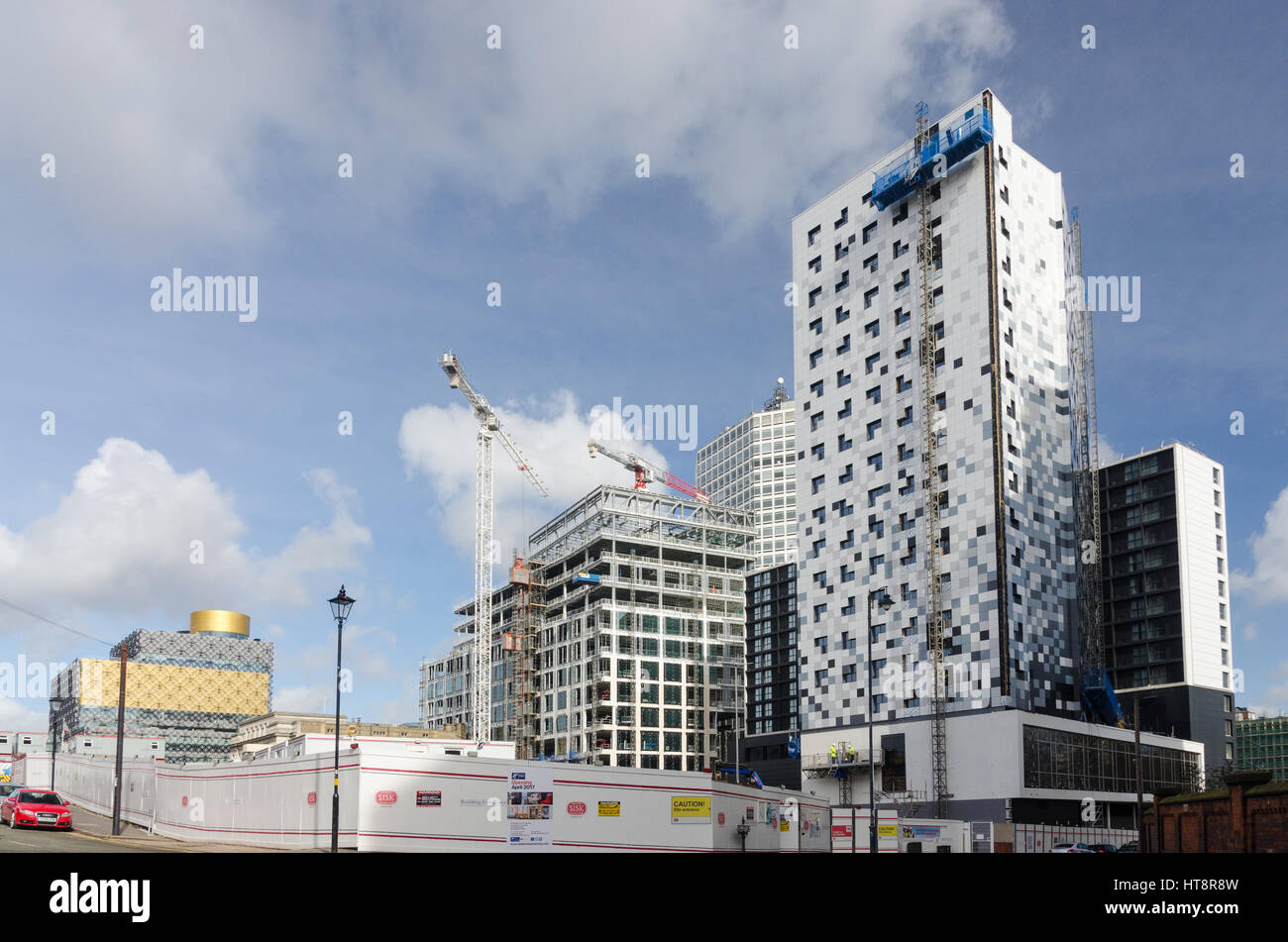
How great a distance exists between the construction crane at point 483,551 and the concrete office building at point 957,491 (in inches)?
3047

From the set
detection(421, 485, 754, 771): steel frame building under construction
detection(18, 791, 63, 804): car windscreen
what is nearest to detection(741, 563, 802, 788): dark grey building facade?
detection(421, 485, 754, 771): steel frame building under construction

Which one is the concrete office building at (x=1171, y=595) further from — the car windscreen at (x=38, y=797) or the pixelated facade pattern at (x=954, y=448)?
the car windscreen at (x=38, y=797)

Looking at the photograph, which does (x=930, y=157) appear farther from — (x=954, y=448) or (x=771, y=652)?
(x=771, y=652)

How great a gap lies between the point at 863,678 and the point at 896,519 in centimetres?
1466

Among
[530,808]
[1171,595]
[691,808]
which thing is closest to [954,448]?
[1171,595]

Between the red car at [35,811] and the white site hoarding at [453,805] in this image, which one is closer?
the white site hoarding at [453,805]

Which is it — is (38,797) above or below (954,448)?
below

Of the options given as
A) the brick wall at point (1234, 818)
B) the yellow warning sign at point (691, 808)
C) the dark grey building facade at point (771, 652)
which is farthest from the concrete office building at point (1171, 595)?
the brick wall at point (1234, 818)

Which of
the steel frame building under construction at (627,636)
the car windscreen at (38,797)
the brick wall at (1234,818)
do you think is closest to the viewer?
the brick wall at (1234,818)

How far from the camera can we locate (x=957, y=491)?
94750 mm

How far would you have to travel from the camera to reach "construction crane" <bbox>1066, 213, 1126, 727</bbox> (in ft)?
318

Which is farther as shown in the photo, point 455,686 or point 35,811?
point 455,686

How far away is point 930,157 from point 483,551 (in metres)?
102

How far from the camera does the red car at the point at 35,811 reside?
4729 centimetres
